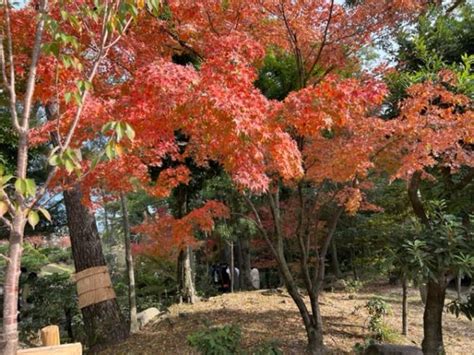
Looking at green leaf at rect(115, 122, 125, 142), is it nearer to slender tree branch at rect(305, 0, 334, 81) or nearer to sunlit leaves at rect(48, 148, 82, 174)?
sunlit leaves at rect(48, 148, 82, 174)

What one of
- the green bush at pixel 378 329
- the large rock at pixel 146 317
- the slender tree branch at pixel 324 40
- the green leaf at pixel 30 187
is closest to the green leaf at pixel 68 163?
the green leaf at pixel 30 187

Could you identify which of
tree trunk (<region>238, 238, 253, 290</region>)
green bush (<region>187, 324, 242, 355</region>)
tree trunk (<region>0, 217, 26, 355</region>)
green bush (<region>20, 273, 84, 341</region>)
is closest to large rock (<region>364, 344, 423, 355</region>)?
green bush (<region>187, 324, 242, 355</region>)

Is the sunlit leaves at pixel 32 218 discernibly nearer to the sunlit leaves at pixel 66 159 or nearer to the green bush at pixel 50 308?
the sunlit leaves at pixel 66 159

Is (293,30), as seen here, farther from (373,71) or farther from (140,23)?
(140,23)

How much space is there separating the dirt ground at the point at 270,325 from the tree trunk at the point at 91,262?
0.27 meters

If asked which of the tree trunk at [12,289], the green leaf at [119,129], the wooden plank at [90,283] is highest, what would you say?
the green leaf at [119,129]

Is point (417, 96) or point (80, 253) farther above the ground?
point (417, 96)

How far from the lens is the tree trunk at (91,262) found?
6.38 meters

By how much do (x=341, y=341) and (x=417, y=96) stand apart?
3.68 metres

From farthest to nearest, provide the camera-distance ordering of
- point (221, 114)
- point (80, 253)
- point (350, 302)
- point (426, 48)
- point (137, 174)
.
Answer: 1. point (350, 302)
2. point (80, 253)
3. point (426, 48)
4. point (137, 174)
5. point (221, 114)

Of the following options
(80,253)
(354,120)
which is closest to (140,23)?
(354,120)

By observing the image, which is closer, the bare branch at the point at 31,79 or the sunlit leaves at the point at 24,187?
the sunlit leaves at the point at 24,187

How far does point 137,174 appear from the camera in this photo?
15.2ft

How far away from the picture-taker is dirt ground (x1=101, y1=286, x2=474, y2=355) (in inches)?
239
